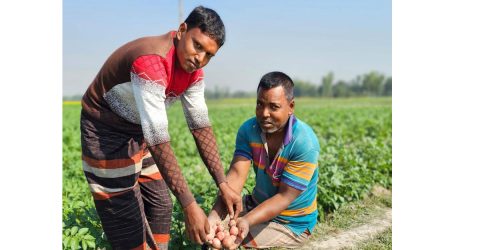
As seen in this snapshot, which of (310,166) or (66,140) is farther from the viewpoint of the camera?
(66,140)

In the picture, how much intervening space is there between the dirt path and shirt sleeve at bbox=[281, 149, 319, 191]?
827 millimetres

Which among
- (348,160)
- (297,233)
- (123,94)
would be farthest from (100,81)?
(348,160)

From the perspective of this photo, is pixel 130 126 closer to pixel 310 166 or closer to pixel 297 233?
pixel 310 166

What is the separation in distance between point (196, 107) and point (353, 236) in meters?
1.99

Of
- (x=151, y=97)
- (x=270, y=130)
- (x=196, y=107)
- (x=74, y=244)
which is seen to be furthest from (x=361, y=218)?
(x=151, y=97)

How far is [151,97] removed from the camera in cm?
227

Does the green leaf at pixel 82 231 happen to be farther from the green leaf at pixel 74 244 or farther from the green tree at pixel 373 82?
the green tree at pixel 373 82

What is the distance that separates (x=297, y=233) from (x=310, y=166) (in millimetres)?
613

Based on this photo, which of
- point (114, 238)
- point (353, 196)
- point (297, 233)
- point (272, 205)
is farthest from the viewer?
point (353, 196)

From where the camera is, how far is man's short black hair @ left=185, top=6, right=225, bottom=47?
2326 mm

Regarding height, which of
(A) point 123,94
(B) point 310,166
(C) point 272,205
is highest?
(A) point 123,94

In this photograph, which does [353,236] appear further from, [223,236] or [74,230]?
[74,230]

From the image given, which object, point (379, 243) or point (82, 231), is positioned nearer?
point (82, 231)

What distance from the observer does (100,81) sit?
104 inches
